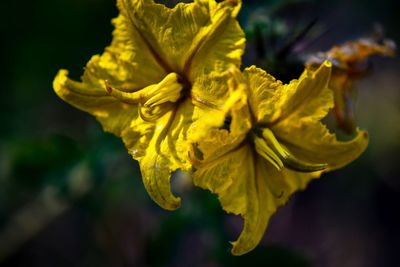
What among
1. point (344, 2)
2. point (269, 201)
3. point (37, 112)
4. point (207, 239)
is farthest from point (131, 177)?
point (344, 2)

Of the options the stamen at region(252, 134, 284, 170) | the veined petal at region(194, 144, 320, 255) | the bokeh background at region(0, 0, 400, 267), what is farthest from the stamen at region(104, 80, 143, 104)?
the bokeh background at region(0, 0, 400, 267)

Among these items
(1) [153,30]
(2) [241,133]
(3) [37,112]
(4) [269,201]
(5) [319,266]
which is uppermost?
(1) [153,30]

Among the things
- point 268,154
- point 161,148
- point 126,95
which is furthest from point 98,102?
point 268,154

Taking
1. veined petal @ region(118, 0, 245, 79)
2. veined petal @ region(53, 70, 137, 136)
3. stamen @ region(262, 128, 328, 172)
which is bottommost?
stamen @ region(262, 128, 328, 172)

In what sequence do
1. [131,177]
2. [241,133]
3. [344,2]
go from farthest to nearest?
1. [344,2]
2. [131,177]
3. [241,133]

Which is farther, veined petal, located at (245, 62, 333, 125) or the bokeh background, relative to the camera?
the bokeh background

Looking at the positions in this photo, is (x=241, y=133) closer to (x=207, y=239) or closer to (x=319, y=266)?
(x=207, y=239)

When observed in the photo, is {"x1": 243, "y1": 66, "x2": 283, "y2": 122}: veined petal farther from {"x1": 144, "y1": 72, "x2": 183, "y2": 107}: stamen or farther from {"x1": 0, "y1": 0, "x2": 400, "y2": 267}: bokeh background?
{"x1": 0, "y1": 0, "x2": 400, "y2": 267}: bokeh background

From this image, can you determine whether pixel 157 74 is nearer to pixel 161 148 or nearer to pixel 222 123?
pixel 161 148
